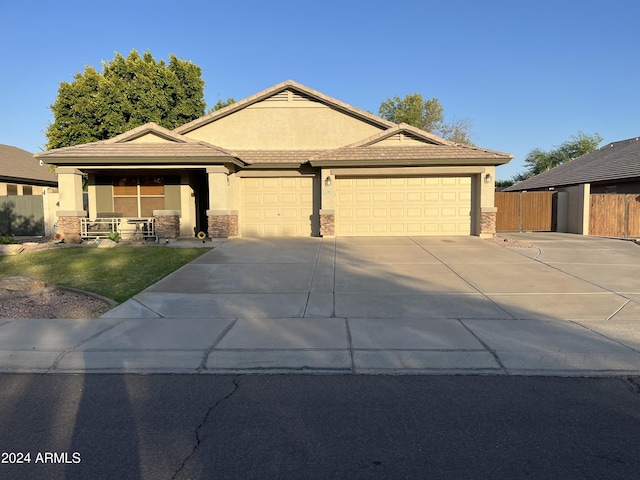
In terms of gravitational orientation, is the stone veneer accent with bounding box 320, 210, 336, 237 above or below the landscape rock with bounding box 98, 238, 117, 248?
above

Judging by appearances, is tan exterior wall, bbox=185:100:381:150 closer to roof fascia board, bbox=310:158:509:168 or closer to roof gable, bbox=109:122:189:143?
roof gable, bbox=109:122:189:143

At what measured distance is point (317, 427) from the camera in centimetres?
367

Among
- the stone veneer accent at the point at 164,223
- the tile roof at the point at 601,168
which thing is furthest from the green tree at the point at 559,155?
the stone veneer accent at the point at 164,223

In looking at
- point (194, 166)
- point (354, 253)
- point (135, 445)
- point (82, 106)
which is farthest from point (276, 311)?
point (82, 106)

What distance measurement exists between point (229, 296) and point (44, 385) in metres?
3.95

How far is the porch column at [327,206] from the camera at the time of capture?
54.9 feet

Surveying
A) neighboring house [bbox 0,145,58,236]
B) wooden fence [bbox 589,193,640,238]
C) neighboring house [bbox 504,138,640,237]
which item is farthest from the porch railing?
wooden fence [bbox 589,193,640,238]

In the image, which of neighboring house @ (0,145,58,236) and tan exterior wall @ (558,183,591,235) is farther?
neighboring house @ (0,145,58,236)

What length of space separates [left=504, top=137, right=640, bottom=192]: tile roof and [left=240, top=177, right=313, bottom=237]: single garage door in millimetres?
15565

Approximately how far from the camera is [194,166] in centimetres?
1612

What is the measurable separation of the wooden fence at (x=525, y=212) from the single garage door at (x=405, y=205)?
423cm

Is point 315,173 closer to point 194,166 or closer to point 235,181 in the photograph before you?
point 235,181

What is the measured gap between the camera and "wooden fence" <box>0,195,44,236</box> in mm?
20844

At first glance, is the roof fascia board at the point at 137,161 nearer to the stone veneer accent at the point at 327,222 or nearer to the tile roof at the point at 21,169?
the stone veneer accent at the point at 327,222
